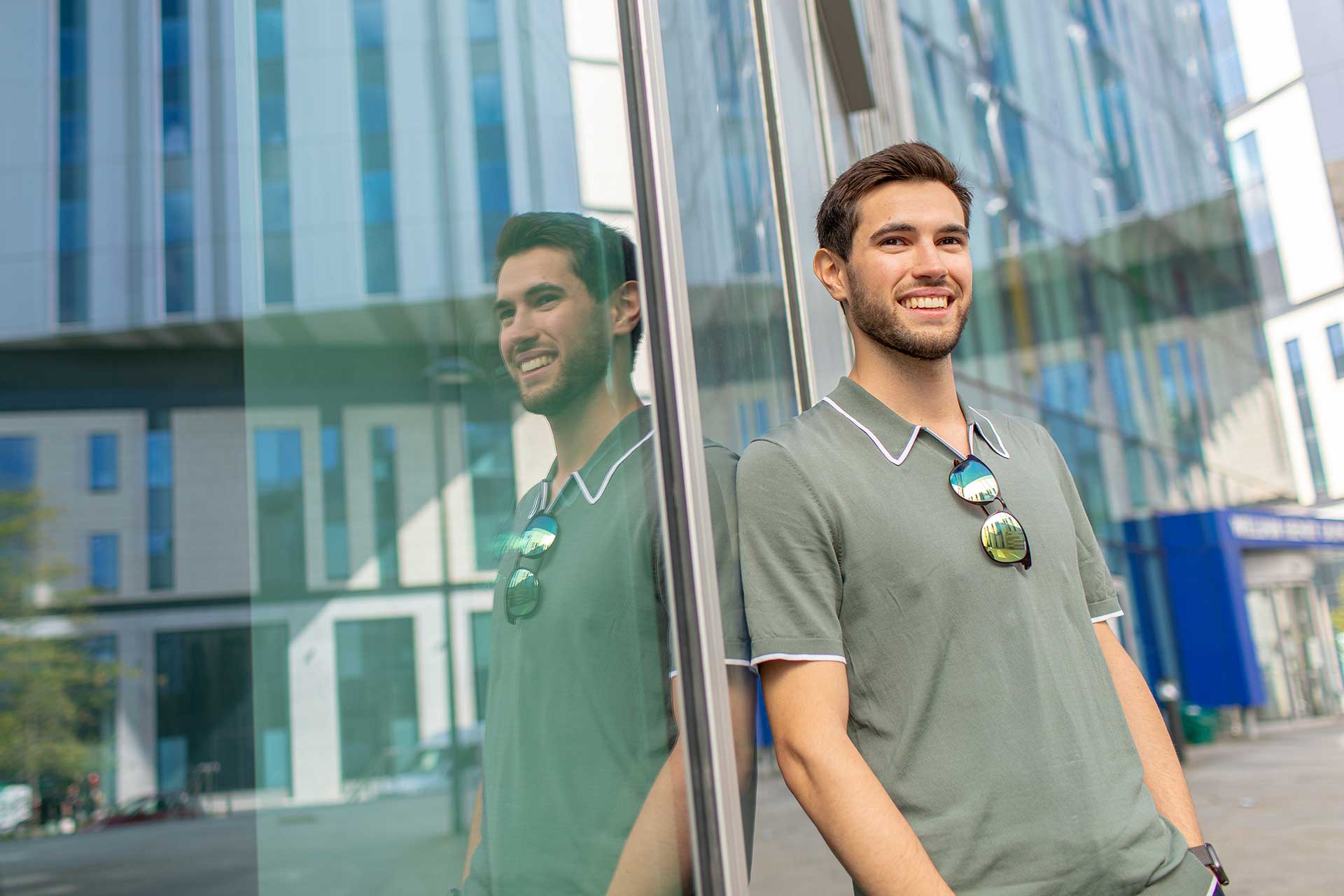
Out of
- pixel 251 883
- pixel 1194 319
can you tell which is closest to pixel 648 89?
pixel 251 883

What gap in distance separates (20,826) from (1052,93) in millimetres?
20987

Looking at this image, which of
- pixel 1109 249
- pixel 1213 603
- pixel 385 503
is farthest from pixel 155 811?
pixel 1109 249

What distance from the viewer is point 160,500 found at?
714 mm

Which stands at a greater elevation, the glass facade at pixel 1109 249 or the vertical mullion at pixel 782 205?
the glass facade at pixel 1109 249

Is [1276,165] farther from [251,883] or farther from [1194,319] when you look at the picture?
[251,883]

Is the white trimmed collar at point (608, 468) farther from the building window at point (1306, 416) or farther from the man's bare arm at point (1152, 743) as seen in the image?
the building window at point (1306, 416)

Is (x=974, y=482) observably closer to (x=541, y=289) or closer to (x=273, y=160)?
(x=541, y=289)

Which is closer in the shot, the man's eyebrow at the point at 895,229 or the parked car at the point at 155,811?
the parked car at the point at 155,811

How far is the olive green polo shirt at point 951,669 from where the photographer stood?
1377 millimetres

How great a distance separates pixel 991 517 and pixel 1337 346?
2626cm

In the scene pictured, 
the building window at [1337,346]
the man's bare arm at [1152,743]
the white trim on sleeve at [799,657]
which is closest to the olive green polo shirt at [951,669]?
the white trim on sleeve at [799,657]

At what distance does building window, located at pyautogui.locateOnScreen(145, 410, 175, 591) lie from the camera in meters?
0.70

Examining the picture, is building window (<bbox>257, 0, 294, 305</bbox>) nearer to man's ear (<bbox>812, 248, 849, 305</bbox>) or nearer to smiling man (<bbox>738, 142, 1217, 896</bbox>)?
smiling man (<bbox>738, 142, 1217, 896</bbox>)

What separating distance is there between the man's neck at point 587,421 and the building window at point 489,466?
122mm
